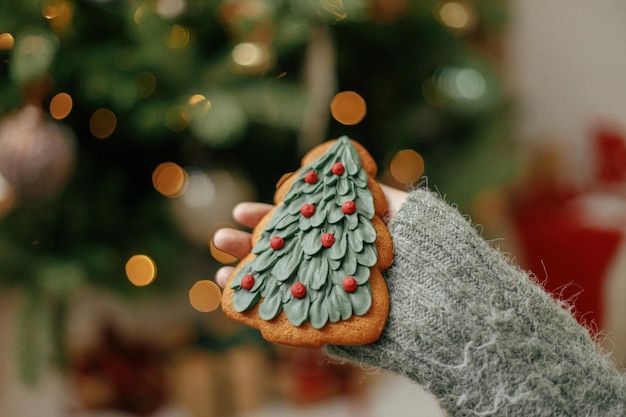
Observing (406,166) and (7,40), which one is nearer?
(7,40)

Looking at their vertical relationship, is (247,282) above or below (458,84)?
below

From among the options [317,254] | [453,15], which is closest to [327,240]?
[317,254]

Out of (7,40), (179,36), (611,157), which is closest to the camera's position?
(7,40)

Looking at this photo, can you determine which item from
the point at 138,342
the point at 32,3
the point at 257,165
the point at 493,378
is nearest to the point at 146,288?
the point at 138,342

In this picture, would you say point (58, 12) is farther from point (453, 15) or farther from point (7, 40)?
point (453, 15)

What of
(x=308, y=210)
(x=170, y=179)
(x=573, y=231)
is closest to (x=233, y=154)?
(x=170, y=179)

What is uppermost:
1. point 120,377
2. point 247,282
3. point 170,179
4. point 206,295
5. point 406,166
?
point 406,166

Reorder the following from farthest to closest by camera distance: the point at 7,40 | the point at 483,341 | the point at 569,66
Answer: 1. the point at 569,66
2. the point at 7,40
3. the point at 483,341

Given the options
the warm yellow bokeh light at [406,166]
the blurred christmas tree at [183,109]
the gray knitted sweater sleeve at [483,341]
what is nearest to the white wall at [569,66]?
the blurred christmas tree at [183,109]

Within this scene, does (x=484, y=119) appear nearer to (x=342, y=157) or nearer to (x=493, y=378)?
(x=342, y=157)
